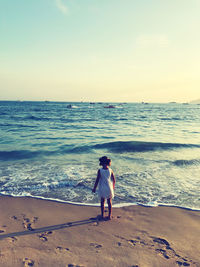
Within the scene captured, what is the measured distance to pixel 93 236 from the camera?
4.52m

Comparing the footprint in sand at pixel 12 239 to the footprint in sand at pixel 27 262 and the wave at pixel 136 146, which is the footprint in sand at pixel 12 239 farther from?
the wave at pixel 136 146

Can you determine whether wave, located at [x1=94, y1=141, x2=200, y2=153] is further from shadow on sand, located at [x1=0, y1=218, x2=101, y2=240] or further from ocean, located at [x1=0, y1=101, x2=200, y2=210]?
Result: shadow on sand, located at [x1=0, y1=218, x2=101, y2=240]

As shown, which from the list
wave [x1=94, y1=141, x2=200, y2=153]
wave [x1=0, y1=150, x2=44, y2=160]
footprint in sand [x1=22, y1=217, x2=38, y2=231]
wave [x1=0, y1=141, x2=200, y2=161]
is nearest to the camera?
footprint in sand [x1=22, y1=217, x2=38, y2=231]

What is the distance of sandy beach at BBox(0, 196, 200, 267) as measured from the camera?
3.72m

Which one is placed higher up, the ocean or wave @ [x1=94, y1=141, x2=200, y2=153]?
wave @ [x1=94, y1=141, x2=200, y2=153]

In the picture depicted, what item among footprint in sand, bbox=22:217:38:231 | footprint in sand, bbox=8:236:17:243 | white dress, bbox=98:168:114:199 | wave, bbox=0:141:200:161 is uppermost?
white dress, bbox=98:168:114:199

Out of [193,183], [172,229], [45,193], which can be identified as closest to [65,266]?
[172,229]

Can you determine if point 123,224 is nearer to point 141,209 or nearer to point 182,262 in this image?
point 141,209

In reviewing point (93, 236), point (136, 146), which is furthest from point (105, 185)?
point (136, 146)

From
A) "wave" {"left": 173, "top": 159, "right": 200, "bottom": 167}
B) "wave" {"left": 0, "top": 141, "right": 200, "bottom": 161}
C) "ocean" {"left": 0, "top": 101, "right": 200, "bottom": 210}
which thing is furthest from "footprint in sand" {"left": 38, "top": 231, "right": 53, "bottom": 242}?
"wave" {"left": 173, "top": 159, "right": 200, "bottom": 167}

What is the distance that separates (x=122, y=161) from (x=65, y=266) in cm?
810

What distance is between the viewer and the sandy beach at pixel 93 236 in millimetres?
3721

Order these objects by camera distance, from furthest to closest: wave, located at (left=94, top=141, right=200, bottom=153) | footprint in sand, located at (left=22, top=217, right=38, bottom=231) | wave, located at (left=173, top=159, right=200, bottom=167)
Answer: wave, located at (left=94, top=141, right=200, bottom=153), wave, located at (left=173, top=159, right=200, bottom=167), footprint in sand, located at (left=22, top=217, right=38, bottom=231)

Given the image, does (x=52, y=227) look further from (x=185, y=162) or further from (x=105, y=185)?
(x=185, y=162)
